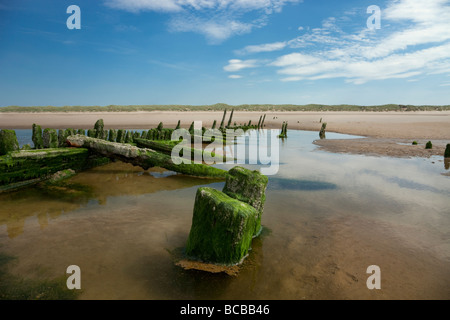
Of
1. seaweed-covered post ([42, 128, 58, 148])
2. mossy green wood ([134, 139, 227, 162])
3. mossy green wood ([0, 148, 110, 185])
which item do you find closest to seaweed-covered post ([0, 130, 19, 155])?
mossy green wood ([0, 148, 110, 185])

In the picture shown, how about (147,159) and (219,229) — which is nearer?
(219,229)

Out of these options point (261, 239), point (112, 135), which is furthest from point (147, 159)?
point (261, 239)

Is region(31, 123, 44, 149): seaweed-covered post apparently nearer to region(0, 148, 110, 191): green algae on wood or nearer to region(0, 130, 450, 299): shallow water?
region(0, 148, 110, 191): green algae on wood

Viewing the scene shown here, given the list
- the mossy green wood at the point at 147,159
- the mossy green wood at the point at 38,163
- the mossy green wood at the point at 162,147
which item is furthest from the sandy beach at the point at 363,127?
the mossy green wood at the point at 38,163

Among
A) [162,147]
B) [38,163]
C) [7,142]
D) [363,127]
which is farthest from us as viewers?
[363,127]

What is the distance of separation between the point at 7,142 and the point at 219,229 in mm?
7786

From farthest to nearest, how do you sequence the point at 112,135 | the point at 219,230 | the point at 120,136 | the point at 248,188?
the point at 112,135, the point at 120,136, the point at 248,188, the point at 219,230

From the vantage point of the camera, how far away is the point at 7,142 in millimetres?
7965

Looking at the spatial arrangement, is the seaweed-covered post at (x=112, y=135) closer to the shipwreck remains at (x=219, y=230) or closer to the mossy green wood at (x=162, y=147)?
the mossy green wood at (x=162, y=147)

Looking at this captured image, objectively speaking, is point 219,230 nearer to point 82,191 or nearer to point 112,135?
point 82,191

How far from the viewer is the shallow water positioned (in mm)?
3787
